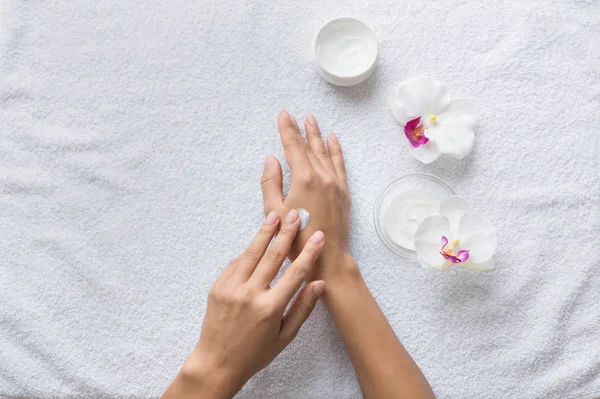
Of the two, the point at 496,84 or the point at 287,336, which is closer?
the point at 287,336

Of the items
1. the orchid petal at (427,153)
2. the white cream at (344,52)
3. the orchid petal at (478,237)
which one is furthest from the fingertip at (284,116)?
the orchid petal at (478,237)

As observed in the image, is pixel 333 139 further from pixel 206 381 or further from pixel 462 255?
pixel 206 381

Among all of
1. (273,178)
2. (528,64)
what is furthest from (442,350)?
(528,64)

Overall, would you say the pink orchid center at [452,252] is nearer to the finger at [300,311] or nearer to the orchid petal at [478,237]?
the orchid petal at [478,237]

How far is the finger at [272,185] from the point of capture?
0.93m

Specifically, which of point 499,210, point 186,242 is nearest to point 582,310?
point 499,210

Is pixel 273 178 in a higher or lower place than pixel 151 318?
higher

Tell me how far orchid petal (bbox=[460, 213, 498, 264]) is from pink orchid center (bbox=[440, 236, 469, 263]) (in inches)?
0.7

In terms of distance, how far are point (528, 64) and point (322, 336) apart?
581mm

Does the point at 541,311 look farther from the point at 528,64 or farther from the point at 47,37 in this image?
the point at 47,37

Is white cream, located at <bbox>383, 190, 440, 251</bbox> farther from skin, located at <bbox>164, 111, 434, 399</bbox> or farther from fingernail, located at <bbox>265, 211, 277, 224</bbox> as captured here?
fingernail, located at <bbox>265, 211, 277, 224</bbox>

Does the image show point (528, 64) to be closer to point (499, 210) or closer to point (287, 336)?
point (499, 210)

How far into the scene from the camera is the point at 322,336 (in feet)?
3.08

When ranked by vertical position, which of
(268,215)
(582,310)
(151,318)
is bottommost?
(582,310)
